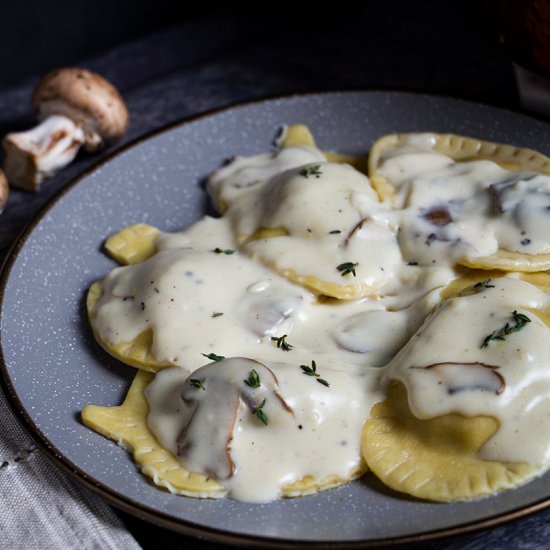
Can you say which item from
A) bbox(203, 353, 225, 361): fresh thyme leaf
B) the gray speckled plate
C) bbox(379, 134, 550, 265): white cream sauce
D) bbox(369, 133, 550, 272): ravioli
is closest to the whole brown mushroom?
the gray speckled plate

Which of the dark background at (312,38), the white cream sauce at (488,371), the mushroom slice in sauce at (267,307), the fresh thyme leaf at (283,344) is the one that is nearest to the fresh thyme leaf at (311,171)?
the mushroom slice in sauce at (267,307)

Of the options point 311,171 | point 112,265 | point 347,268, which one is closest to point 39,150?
point 112,265

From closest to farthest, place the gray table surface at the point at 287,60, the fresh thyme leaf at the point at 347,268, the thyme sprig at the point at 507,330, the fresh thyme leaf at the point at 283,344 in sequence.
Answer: the thyme sprig at the point at 507,330 < the fresh thyme leaf at the point at 283,344 < the fresh thyme leaf at the point at 347,268 < the gray table surface at the point at 287,60

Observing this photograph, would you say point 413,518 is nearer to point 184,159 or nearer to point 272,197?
point 272,197

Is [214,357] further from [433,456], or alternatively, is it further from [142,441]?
[433,456]

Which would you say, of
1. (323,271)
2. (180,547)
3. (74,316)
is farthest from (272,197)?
(180,547)

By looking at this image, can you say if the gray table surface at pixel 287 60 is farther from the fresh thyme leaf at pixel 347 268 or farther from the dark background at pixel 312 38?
the fresh thyme leaf at pixel 347 268

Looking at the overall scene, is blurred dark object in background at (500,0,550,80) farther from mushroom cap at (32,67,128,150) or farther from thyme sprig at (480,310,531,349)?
mushroom cap at (32,67,128,150)
